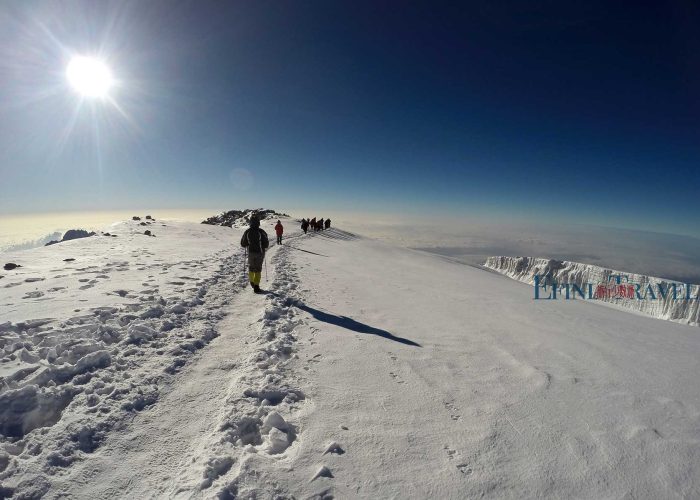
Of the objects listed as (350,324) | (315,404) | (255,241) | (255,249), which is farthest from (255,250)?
(315,404)

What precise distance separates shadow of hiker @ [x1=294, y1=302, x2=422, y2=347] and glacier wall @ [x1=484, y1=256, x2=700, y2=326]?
4015cm

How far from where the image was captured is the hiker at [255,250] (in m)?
11.0

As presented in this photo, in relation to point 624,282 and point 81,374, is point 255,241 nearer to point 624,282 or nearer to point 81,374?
point 81,374

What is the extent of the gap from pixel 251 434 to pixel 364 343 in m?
3.71

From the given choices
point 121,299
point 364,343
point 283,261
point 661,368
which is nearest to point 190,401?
point 364,343

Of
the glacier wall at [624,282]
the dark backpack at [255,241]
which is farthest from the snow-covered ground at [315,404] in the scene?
the glacier wall at [624,282]

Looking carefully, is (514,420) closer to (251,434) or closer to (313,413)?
(313,413)

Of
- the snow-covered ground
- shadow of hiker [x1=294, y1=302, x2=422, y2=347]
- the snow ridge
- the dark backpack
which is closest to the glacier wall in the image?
the snow-covered ground

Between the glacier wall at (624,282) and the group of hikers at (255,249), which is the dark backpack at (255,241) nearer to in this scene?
the group of hikers at (255,249)

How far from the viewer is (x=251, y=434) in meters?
3.92

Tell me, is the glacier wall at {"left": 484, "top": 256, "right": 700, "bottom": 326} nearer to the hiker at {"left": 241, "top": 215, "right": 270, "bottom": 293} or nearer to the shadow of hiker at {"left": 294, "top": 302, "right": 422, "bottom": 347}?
the shadow of hiker at {"left": 294, "top": 302, "right": 422, "bottom": 347}

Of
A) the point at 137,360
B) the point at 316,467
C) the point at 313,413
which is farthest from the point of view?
the point at 137,360

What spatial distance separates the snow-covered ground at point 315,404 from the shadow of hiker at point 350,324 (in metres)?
0.09

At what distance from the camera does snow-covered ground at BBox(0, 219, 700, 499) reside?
331 centimetres
